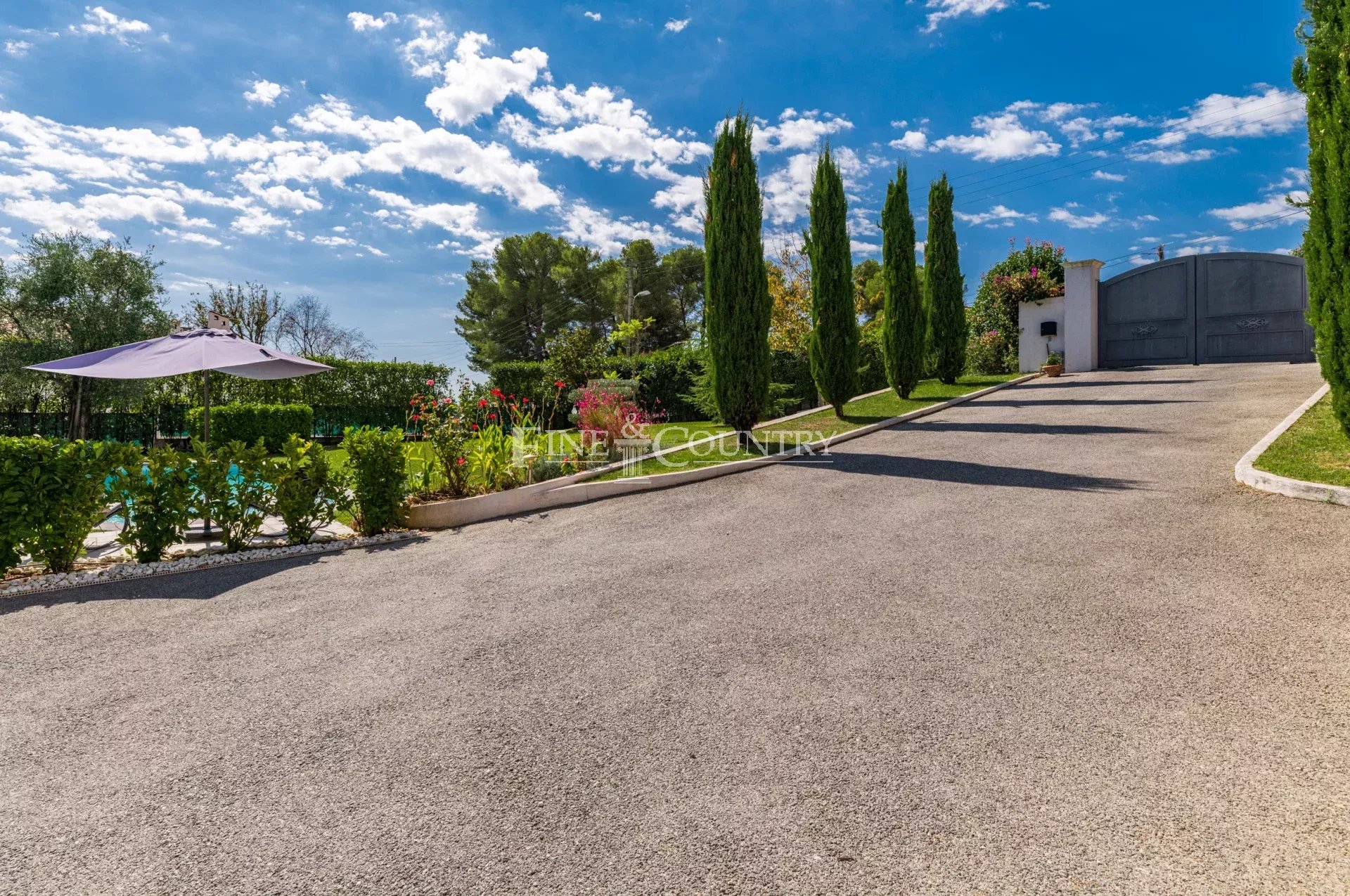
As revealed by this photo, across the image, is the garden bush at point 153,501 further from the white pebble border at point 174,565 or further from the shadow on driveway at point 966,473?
the shadow on driveway at point 966,473

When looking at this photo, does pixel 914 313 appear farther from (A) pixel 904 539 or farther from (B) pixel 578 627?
(B) pixel 578 627

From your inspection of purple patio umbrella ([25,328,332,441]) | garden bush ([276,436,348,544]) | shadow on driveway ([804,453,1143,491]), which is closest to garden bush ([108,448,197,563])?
garden bush ([276,436,348,544])

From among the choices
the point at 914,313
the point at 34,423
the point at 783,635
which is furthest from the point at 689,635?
the point at 34,423

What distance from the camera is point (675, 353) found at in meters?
20.4

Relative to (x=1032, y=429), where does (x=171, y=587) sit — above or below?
below

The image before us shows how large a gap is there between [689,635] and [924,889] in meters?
2.07

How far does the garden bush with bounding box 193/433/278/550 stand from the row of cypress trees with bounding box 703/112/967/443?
23.3ft

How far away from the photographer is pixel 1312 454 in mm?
6980

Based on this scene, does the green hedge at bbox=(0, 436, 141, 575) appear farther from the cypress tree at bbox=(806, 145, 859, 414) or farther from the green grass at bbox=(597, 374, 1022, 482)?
the cypress tree at bbox=(806, 145, 859, 414)

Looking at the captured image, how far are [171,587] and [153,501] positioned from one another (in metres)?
1.25

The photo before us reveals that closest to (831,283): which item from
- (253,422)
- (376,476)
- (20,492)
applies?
(376,476)

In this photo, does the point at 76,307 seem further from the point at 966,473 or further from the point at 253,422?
the point at 966,473

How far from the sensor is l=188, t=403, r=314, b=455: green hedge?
17156mm

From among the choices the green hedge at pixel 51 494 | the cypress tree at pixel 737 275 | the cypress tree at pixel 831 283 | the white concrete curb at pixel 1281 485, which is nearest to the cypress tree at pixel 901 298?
the cypress tree at pixel 831 283
